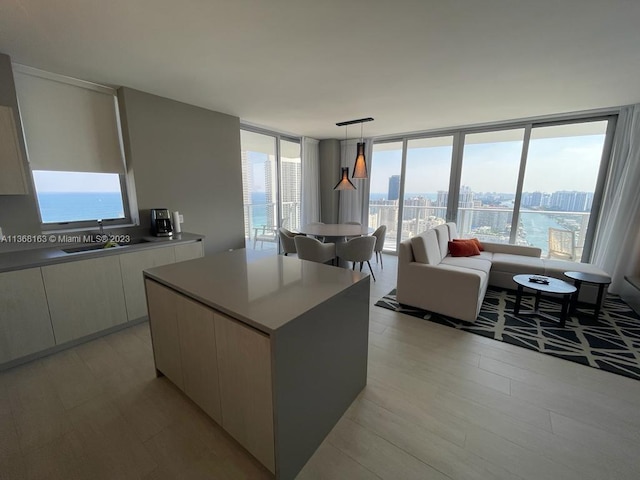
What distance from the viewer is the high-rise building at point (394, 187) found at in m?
5.60

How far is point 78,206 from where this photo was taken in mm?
2764

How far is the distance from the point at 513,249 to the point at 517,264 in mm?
668

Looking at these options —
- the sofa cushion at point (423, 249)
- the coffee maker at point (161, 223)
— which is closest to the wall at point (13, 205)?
the coffee maker at point (161, 223)

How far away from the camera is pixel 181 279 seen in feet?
5.23

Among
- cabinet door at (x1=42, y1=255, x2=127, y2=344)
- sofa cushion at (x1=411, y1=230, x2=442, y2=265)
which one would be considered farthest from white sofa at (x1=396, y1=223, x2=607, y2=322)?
cabinet door at (x1=42, y1=255, x2=127, y2=344)

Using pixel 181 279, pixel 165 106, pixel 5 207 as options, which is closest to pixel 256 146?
pixel 165 106

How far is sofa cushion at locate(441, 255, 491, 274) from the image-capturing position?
3320 mm

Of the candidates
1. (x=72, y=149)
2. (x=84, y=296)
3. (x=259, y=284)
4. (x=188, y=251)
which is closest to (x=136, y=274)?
(x=84, y=296)

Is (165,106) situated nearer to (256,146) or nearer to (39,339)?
(256,146)

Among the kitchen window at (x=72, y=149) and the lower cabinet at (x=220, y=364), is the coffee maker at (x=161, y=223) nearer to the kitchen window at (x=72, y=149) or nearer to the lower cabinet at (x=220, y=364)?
the kitchen window at (x=72, y=149)

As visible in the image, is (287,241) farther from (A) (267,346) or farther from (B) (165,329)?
(A) (267,346)

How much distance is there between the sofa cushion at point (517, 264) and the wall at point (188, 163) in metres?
3.98

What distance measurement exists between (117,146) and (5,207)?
114 cm

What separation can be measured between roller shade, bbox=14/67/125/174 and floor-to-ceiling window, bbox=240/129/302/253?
192cm
